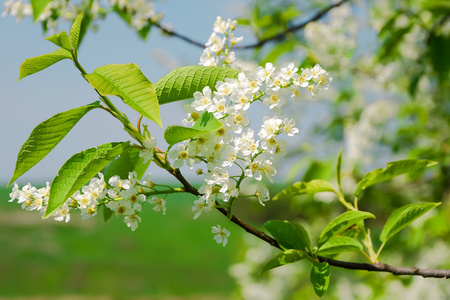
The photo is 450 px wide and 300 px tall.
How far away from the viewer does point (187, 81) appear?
740 millimetres

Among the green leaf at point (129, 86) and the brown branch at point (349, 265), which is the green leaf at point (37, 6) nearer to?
the green leaf at point (129, 86)

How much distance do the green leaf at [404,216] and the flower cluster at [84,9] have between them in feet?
4.56

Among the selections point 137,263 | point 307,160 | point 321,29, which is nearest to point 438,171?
point 307,160

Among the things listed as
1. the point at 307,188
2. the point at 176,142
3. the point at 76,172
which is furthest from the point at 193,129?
the point at 307,188

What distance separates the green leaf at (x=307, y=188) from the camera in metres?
0.97

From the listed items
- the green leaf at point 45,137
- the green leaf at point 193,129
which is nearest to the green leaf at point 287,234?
the green leaf at point 193,129

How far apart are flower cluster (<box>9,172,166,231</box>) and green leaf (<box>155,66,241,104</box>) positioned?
5.7 inches

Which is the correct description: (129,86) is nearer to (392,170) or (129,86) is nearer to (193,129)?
(193,129)

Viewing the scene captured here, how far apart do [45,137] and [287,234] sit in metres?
0.45

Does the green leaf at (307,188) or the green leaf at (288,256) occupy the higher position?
the green leaf at (288,256)

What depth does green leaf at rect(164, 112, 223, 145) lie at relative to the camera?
64cm

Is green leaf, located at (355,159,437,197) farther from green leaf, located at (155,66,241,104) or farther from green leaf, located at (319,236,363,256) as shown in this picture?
green leaf, located at (155,66,241,104)

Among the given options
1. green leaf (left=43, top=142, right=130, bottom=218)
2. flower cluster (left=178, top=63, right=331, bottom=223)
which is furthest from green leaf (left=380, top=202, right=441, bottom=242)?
green leaf (left=43, top=142, right=130, bottom=218)

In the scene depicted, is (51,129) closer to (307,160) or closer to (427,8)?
(427,8)
